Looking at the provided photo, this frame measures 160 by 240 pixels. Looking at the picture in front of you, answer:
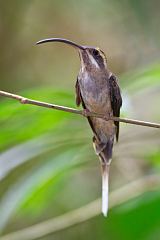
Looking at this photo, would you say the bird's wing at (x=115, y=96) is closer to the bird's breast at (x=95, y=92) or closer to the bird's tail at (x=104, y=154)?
the bird's breast at (x=95, y=92)

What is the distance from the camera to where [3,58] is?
4.69 meters

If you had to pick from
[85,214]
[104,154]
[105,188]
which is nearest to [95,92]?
[104,154]

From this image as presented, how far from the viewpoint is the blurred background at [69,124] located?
2611 millimetres

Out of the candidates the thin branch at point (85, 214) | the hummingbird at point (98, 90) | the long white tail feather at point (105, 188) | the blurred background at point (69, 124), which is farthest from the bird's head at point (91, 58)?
the thin branch at point (85, 214)

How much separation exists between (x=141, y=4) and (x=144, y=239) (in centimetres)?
125

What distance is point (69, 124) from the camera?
2.78m

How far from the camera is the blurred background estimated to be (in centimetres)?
261

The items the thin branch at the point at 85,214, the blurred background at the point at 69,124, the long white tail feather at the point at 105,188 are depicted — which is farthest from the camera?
the thin branch at the point at 85,214

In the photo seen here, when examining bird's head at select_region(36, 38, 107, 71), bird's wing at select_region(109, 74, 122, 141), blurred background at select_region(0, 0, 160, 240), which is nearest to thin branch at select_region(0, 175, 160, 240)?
blurred background at select_region(0, 0, 160, 240)

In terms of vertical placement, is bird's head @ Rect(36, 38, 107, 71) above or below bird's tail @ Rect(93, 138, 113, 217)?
above

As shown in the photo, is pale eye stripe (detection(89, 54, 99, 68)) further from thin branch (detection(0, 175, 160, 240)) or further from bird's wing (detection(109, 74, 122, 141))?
thin branch (detection(0, 175, 160, 240))

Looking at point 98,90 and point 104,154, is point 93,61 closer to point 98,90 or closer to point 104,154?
point 98,90

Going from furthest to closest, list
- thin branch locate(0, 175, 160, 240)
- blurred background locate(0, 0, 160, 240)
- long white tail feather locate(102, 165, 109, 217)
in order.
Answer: thin branch locate(0, 175, 160, 240) → blurred background locate(0, 0, 160, 240) → long white tail feather locate(102, 165, 109, 217)

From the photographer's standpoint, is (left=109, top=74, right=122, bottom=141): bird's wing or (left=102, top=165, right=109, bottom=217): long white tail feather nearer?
(left=102, top=165, right=109, bottom=217): long white tail feather
